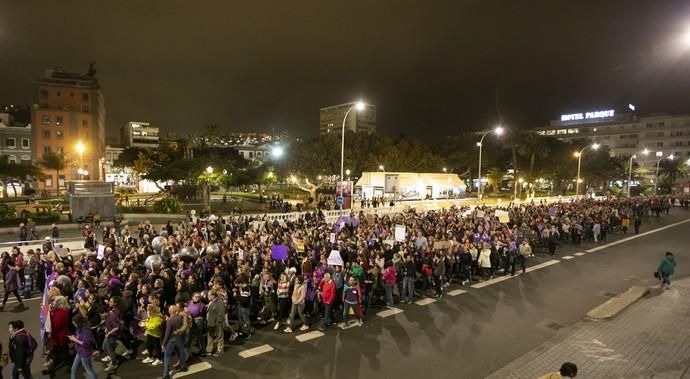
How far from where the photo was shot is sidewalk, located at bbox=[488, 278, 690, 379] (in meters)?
7.60

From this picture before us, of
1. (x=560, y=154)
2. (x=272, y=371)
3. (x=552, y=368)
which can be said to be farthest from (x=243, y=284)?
(x=560, y=154)

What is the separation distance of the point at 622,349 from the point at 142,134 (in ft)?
466

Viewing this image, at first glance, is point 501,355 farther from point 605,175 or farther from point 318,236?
point 605,175

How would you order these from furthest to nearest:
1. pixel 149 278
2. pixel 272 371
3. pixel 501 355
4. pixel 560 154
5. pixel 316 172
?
pixel 560 154, pixel 316 172, pixel 149 278, pixel 501 355, pixel 272 371

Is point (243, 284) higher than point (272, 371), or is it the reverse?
point (243, 284)

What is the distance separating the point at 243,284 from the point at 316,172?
36.2 metres

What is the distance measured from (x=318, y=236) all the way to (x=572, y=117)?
132m

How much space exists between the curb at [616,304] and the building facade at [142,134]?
133059mm

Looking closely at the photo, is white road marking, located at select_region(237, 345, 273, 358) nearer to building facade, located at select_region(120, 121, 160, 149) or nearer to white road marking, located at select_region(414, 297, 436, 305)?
white road marking, located at select_region(414, 297, 436, 305)

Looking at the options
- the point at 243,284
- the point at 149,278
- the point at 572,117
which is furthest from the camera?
the point at 572,117

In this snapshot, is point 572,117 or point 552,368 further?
point 572,117

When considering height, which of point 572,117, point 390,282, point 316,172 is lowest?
point 390,282

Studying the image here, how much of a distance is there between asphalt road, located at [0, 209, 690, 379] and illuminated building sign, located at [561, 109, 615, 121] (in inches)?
4840

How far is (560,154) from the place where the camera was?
232 ft
